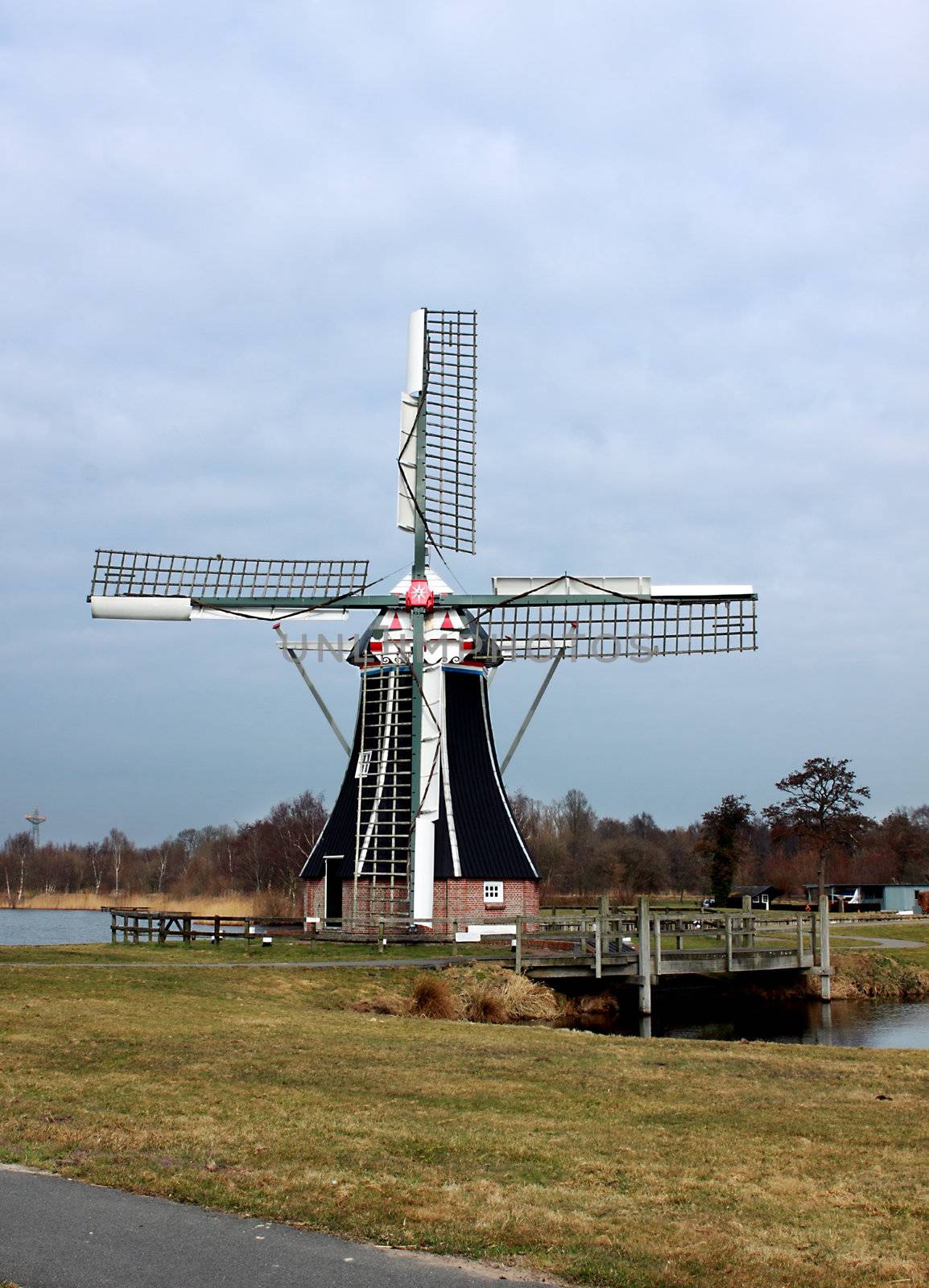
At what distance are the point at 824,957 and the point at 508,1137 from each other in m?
19.0

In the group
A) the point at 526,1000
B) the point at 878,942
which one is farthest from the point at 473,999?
the point at 878,942

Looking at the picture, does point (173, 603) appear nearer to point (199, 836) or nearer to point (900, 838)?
point (900, 838)

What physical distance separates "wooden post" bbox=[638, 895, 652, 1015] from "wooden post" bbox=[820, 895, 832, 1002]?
501cm

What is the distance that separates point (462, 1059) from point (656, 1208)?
242 inches

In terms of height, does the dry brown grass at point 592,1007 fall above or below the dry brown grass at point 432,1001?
below

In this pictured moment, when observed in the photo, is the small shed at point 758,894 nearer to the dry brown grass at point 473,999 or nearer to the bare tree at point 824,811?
the bare tree at point 824,811

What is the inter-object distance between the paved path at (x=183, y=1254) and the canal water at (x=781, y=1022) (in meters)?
13.0

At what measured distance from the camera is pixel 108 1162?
786 cm

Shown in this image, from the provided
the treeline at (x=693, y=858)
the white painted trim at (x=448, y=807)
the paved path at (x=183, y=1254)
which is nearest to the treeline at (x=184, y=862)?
the treeline at (x=693, y=858)

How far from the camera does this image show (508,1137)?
9.04 m

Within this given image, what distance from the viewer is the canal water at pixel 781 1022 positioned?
20.8 m

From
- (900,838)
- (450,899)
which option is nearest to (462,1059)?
(450,899)

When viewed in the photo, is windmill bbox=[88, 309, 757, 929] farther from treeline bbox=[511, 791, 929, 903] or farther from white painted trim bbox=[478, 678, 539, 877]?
treeline bbox=[511, 791, 929, 903]

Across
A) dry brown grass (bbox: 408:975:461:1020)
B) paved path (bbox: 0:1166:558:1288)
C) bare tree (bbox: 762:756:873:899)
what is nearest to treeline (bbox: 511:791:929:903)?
bare tree (bbox: 762:756:873:899)
